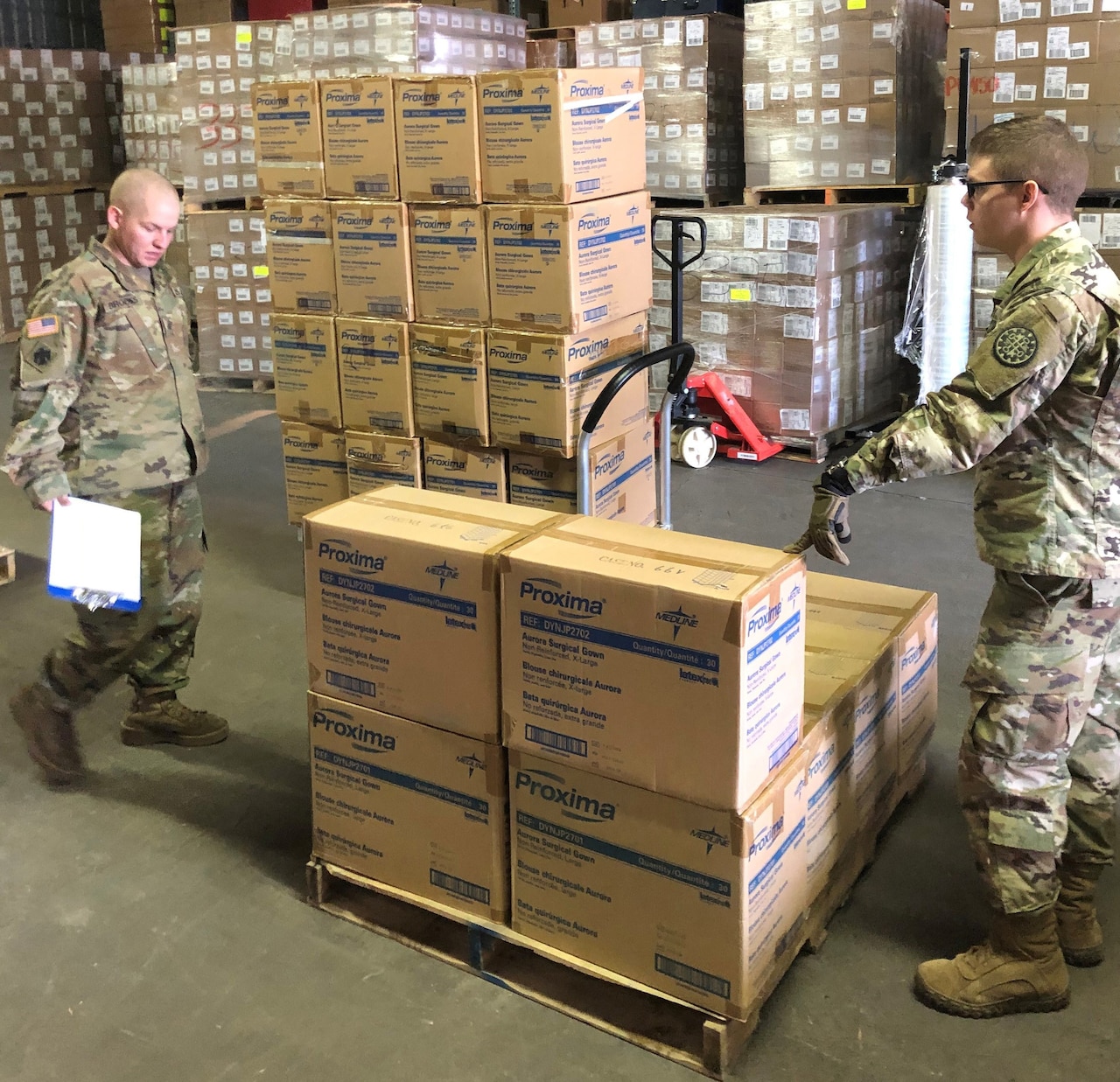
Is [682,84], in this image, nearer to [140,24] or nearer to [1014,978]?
[140,24]

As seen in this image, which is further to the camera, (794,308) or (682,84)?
(682,84)

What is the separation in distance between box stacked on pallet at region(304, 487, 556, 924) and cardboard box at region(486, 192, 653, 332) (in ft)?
5.12

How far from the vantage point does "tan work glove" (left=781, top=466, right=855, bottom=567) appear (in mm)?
2521

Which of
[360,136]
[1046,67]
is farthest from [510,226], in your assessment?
[1046,67]

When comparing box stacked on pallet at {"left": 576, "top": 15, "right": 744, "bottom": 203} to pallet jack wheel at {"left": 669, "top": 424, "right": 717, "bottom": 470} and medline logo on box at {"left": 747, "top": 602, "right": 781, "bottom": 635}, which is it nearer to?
pallet jack wheel at {"left": 669, "top": 424, "right": 717, "bottom": 470}

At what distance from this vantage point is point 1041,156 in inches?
91.9

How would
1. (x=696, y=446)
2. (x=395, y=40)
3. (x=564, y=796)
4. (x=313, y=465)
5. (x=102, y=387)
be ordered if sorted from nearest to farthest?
(x=564, y=796) < (x=102, y=387) < (x=313, y=465) < (x=696, y=446) < (x=395, y=40)

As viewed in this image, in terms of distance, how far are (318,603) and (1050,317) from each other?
1697mm

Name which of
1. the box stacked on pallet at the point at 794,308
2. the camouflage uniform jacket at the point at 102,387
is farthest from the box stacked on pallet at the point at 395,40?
the camouflage uniform jacket at the point at 102,387

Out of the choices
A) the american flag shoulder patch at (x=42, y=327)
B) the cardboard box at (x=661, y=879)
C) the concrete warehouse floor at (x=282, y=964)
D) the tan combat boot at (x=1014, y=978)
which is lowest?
the concrete warehouse floor at (x=282, y=964)

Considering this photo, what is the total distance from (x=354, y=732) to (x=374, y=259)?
243 centimetres

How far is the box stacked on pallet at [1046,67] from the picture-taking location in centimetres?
611

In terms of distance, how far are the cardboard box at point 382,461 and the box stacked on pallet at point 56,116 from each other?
24.8ft

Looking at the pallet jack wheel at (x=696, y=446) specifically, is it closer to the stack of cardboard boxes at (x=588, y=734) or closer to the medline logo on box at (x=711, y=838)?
the stack of cardboard boxes at (x=588, y=734)
